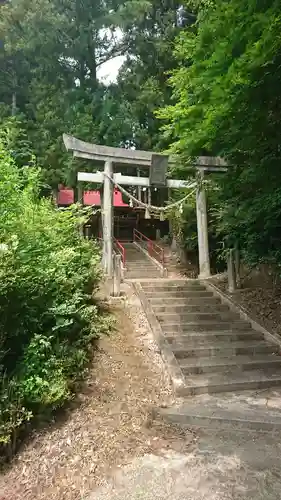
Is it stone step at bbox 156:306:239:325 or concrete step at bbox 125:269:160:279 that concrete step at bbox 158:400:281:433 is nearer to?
stone step at bbox 156:306:239:325

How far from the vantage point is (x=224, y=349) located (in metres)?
5.96

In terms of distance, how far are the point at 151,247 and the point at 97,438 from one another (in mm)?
13054

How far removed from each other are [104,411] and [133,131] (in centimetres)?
1544

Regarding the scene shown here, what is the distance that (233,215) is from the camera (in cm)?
651

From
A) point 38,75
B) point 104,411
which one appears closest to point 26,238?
point 104,411

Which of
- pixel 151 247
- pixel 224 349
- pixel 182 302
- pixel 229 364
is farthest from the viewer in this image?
pixel 151 247

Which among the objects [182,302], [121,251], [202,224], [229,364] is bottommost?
[229,364]

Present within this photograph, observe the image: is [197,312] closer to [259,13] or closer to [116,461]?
[116,461]

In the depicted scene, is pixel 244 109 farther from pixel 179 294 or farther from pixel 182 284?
pixel 182 284

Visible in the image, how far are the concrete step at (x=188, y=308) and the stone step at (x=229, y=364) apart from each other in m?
1.57

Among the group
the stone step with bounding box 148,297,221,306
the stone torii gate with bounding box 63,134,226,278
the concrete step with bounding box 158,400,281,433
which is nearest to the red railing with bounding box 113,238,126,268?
the stone torii gate with bounding box 63,134,226,278

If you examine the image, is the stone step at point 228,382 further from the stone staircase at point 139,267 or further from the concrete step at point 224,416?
the stone staircase at point 139,267

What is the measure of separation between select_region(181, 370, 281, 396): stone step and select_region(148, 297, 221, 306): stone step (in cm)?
220

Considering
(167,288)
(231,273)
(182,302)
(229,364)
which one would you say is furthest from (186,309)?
(229,364)
